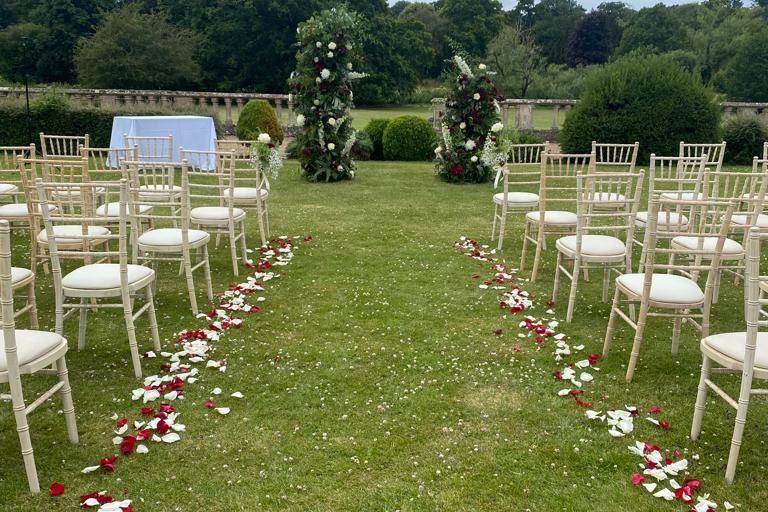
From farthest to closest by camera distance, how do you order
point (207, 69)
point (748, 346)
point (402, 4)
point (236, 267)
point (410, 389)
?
1. point (402, 4)
2. point (207, 69)
3. point (236, 267)
4. point (410, 389)
5. point (748, 346)

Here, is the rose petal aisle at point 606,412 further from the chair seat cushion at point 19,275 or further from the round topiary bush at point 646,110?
the round topiary bush at point 646,110

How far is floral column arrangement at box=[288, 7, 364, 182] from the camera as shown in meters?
11.4

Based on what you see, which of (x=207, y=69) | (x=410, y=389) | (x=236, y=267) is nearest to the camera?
(x=410, y=389)

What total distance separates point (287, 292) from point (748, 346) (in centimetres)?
395

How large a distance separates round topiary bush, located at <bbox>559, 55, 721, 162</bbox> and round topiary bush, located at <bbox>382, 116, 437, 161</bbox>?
3430 millimetres

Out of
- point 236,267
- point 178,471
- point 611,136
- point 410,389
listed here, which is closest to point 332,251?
point 236,267

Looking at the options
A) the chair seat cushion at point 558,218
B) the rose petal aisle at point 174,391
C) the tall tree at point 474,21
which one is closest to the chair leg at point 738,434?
the rose petal aisle at point 174,391

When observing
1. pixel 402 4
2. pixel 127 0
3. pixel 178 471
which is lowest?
pixel 178 471

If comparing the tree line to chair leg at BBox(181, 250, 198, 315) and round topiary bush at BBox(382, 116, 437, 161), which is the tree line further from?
chair leg at BBox(181, 250, 198, 315)

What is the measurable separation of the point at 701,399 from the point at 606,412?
0.56 meters

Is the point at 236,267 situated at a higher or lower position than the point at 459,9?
lower

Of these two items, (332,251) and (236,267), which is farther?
(332,251)

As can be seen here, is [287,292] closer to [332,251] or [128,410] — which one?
[332,251]

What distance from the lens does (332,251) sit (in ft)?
23.6
